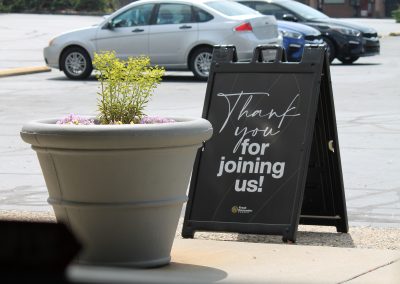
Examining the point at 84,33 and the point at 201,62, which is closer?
the point at 201,62

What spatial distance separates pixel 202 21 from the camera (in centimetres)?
1955

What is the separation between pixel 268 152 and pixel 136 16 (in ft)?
47.9

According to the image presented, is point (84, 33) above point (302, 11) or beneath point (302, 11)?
above

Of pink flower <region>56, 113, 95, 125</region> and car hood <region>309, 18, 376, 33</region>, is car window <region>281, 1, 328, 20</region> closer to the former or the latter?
car hood <region>309, 18, 376, 33</region>

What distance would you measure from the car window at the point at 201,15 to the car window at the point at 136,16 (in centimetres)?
103

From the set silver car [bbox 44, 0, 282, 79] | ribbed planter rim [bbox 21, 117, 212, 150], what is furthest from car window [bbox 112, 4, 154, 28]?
ribbed planter rim [bbox 21, 117, 212, 150]

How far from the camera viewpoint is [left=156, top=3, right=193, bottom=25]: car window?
19641 mm

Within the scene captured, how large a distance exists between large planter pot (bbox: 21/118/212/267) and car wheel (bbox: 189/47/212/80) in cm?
1486

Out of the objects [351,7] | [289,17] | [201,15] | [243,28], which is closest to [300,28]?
[289,17]

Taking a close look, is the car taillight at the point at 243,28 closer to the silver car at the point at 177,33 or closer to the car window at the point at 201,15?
the silver car at the point at 177,33

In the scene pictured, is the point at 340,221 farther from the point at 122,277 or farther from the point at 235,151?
the point at 122,277

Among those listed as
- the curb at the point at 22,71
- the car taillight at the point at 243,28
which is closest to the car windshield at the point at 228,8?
the car taillight at the point at 243,28

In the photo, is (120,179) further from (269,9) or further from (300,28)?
(269,9)

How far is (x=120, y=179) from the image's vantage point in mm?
4340
